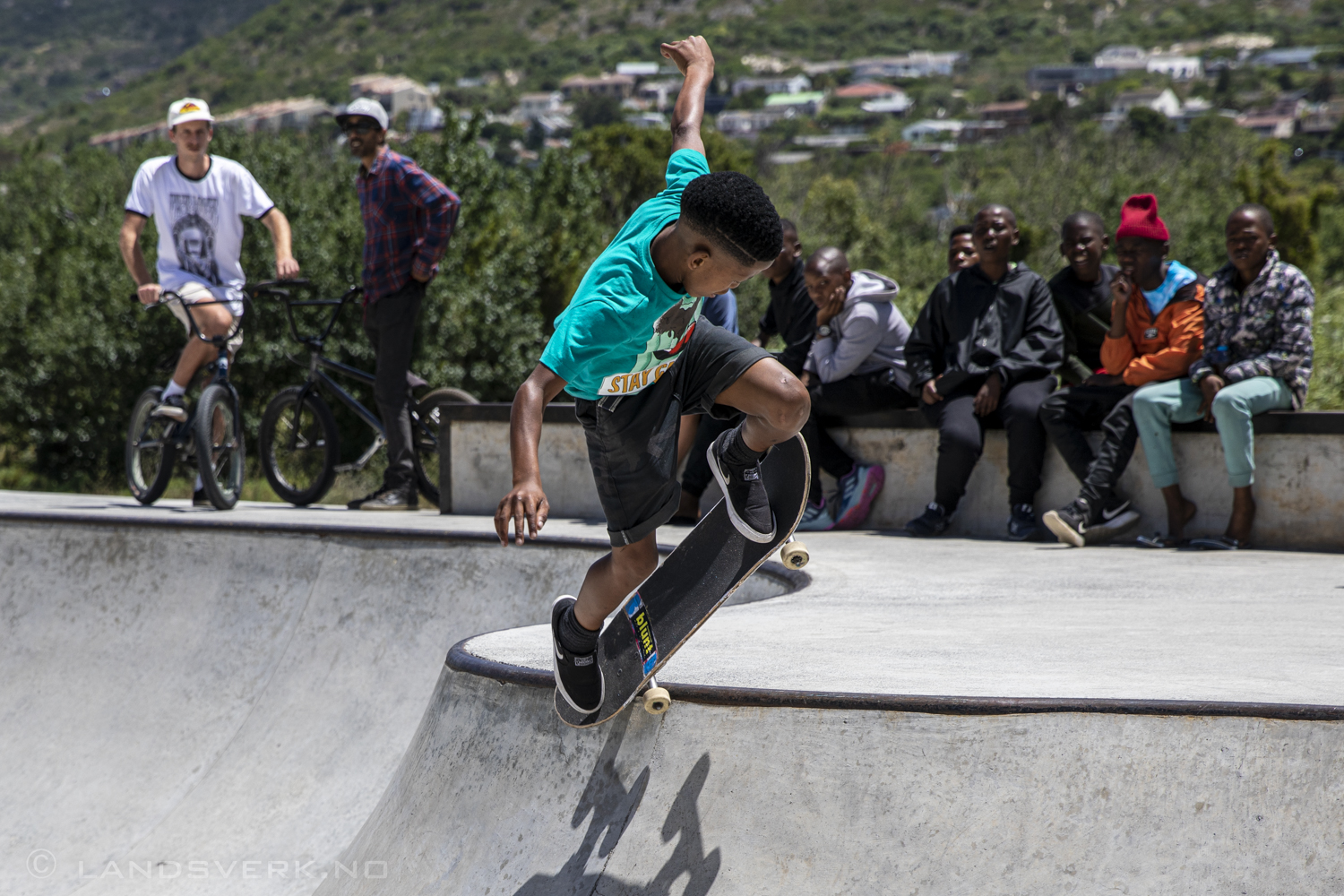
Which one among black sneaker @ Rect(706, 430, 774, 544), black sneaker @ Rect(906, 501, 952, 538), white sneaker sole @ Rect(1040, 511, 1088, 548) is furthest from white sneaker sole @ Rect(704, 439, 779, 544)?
black sneaker @ Rect(906, 501, 952, 538)

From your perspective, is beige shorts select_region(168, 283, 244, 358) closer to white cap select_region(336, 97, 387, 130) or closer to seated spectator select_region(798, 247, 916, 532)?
white cap select_region(336, 97, 387, 130)

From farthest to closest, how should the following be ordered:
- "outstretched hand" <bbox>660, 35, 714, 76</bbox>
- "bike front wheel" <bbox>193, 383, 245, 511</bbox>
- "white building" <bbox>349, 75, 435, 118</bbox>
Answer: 1. "white building" <bbox>349, 75, 435, 118</bbox>
2. "bike front wheel" <bbox>193, 383, 245, 511</bbox>
3. "outstretched hand" <bbox>660, 35, 714, 76</bbox>

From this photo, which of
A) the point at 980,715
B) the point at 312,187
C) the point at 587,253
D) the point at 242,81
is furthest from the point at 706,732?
the point at 242,81

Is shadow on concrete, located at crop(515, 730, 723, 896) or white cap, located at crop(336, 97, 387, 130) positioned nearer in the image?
shadow on concrete, located at crop(515, 730, 723, 896)

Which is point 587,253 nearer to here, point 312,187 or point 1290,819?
point 312,187

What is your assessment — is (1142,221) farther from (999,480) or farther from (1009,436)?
(999,480)

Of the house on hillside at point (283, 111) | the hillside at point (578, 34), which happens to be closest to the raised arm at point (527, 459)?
the house on hillside at point (283, 111)

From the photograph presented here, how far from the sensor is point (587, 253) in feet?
79.6

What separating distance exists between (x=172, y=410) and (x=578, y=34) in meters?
205

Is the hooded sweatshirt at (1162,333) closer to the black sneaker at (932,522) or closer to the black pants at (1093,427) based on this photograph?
the black pants at (1093,427)

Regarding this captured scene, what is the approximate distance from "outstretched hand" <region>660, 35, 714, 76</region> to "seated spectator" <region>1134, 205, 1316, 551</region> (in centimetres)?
323

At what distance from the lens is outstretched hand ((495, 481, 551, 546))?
246 centimetres

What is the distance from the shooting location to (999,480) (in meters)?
6.43

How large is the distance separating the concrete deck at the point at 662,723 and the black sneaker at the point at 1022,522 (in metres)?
0.32
